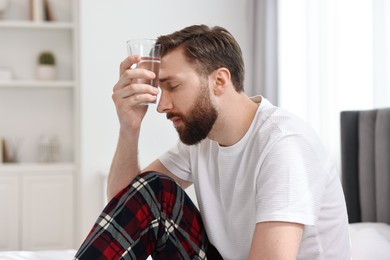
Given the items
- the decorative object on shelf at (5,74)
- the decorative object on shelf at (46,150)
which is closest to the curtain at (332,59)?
the decorative object on shelf at (46,150)

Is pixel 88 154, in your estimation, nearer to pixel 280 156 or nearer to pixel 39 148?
pixel 39 148

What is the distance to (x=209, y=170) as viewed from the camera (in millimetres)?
1777

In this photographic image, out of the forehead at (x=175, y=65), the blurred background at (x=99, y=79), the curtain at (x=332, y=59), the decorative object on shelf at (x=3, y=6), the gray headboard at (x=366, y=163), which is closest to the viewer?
the forehead at (x=175, y=65)

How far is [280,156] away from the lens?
142cm

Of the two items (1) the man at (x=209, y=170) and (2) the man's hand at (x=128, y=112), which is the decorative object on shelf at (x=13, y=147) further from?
(1) the man at (x=209, y=170)

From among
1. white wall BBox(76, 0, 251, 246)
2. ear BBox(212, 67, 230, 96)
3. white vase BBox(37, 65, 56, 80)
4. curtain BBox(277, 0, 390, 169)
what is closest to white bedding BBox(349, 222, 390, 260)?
curtain BBox(277, 0, 390, 169)

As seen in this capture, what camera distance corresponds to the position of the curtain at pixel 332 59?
247 centimetres

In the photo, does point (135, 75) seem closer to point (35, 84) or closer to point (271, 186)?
point (271, 186)

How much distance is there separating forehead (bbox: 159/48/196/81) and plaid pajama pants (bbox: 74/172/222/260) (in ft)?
0.90

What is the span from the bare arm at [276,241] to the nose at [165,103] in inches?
16.9

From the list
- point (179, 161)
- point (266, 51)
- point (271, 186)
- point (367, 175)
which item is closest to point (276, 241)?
point (271, 186)

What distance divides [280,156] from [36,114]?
284cm

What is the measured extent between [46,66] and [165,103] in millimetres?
2413

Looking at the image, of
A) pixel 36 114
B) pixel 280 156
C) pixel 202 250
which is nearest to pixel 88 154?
pixel 36 114
